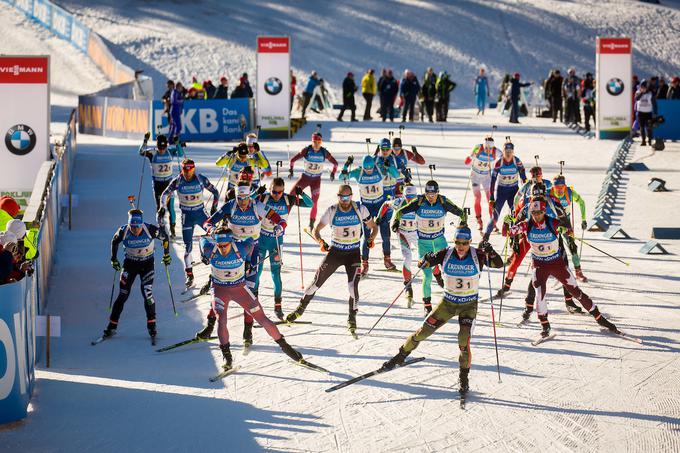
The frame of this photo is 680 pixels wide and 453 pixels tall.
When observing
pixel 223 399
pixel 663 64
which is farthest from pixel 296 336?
pixel 663 64

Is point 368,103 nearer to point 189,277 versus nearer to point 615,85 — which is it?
point 615,85

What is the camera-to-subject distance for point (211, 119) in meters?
33.2

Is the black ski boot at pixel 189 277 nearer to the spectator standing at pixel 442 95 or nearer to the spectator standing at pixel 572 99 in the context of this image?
the spectator standing at pixel 442 95

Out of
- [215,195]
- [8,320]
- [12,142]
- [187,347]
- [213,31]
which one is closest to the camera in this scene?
[8,320]

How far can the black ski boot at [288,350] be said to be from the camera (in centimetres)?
1279

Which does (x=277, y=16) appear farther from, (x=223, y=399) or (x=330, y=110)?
(x=223, y=399)

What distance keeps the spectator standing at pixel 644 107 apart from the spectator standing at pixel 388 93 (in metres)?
8.50

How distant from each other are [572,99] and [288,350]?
1074 inches

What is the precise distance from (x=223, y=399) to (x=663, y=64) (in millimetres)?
47046

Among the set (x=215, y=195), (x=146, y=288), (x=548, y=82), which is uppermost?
(x=548, y=82)

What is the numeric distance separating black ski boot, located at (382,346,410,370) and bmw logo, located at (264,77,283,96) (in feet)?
70.4

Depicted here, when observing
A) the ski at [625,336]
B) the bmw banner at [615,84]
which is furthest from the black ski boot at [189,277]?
the bmw banner at [615,84]

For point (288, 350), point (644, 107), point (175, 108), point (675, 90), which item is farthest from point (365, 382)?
point (675, 90)

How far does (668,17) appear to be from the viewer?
60.3 m
